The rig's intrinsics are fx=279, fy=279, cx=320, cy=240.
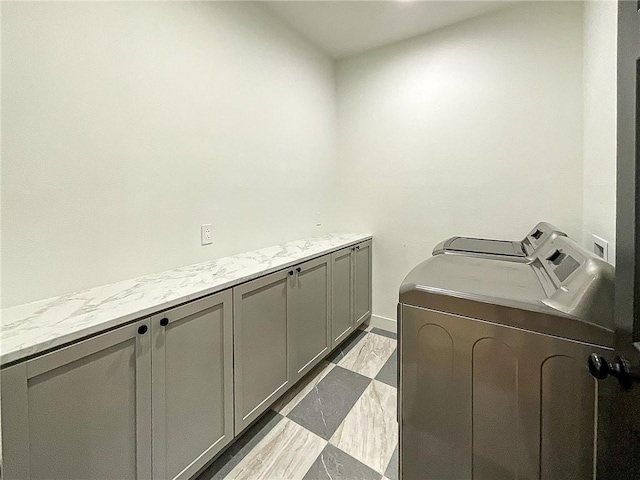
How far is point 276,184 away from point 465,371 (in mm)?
1757

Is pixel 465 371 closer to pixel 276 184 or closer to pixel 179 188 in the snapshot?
pixel 179 188

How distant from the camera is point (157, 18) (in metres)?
1.42

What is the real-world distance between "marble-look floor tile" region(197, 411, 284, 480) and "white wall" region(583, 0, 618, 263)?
187 cm

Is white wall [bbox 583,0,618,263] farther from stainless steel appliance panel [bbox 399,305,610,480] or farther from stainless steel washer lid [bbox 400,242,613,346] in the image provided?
stainless steel appliance panel [bbox 399,305,610,480]

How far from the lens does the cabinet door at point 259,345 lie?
4.54ft

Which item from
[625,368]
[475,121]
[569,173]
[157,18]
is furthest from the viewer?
[475,121]

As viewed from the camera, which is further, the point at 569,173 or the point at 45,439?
the point at 569,173

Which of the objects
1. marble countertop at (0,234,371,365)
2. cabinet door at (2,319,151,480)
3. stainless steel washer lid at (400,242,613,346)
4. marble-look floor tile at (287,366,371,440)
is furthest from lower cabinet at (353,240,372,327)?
cabinet door at (2,319,151,480)

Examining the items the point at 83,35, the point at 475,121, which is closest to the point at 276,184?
the point at 83,35

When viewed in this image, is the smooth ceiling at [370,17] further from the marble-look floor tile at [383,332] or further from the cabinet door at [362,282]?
the marble-look floor tile at [383,332]

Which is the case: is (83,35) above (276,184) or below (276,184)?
above

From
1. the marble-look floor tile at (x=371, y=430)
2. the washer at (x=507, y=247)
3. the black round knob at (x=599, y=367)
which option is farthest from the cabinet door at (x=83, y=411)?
the washer at (x=507, y=247)

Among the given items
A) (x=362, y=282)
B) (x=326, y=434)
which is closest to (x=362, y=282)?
(x=362, y=282)

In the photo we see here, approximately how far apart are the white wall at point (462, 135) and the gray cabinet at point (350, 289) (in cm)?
17
